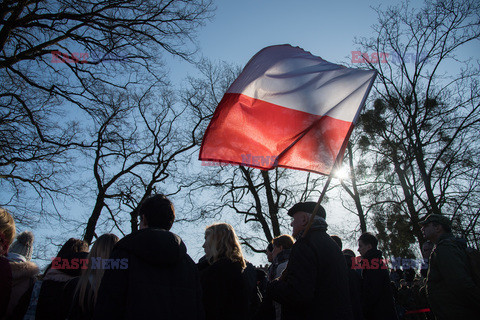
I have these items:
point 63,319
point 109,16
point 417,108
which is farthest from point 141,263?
point 417,108

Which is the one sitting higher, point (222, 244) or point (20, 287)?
point (222, 244)

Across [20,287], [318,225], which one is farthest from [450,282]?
[20,287]

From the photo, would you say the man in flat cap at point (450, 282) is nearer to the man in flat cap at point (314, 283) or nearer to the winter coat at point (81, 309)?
the man in flat cap at point (314, 283)

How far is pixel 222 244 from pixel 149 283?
1.51 m

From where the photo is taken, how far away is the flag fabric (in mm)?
3607

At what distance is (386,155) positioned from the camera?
54.5 ft

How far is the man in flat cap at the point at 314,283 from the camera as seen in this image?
2637 mm

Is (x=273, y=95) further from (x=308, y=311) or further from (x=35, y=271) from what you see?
(x=35, y=271)

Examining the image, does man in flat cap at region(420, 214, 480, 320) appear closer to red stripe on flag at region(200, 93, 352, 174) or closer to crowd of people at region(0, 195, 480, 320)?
crowd of people at region(0, 195, 480, 320)

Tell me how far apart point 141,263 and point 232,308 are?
1.62 meters

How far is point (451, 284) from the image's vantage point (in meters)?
3.92

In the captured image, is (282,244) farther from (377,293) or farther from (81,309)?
(81,309)

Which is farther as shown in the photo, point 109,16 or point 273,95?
point 109,16

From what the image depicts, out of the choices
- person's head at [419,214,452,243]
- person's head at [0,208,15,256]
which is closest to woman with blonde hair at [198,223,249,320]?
person's head at [0,208,15,256]
